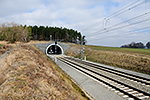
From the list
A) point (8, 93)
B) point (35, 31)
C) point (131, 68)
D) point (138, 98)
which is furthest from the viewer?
point (35, 31)

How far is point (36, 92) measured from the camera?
4.91 m

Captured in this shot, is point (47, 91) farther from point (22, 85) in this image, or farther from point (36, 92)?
point (22, 85)

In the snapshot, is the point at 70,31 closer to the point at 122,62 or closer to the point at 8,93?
the point at 122,62

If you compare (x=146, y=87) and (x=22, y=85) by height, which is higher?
(x=22, y=85)

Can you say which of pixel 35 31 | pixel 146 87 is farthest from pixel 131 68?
pixel 35 31

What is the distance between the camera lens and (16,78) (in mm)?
5430

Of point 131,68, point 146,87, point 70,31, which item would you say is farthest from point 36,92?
point 70,31

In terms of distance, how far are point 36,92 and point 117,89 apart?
7.54 m

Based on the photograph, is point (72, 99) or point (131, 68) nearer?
point (72, 99)

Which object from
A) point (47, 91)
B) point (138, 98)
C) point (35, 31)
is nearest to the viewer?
point (47, 91)

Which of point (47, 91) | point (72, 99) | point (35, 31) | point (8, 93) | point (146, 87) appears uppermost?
point (35, 31)

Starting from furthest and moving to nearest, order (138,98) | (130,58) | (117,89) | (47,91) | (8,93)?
(130,58) < (117,89) < (138,98) < (47,91) < (8,93)

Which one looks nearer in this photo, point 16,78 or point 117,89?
point 16,78

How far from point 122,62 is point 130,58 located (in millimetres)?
1722
